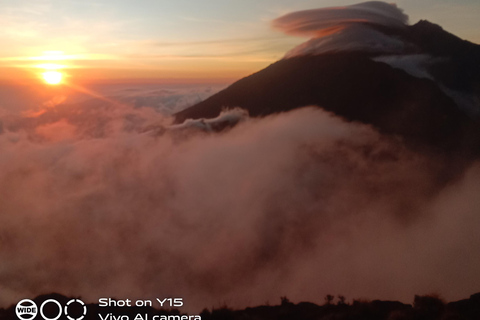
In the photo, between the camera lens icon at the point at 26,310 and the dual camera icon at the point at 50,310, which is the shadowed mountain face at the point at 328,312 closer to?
the dual camera icon at the point at 50,310

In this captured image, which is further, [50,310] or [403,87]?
[403,87]

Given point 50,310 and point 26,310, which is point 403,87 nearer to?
point 50,310

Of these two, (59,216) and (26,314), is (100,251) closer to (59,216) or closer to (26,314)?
(59,216)

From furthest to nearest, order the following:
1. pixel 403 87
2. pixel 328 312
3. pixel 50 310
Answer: pixel 403 87 → pixel 50 310 → pixel 328 312

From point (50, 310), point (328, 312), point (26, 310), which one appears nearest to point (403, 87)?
point (328, 312)

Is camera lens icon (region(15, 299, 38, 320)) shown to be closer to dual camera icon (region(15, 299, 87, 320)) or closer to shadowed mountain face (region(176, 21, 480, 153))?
dual camera icon (region(15, 299, 87, 320))

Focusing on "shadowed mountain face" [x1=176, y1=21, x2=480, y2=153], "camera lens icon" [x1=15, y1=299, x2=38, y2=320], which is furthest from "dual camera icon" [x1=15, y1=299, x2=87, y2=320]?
"shadowed mountain face" [x1=176, y1=21, x2=480, y2=153]

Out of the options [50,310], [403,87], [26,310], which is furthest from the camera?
[403,87]

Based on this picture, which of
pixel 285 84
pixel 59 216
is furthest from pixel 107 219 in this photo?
pixel 285 84
